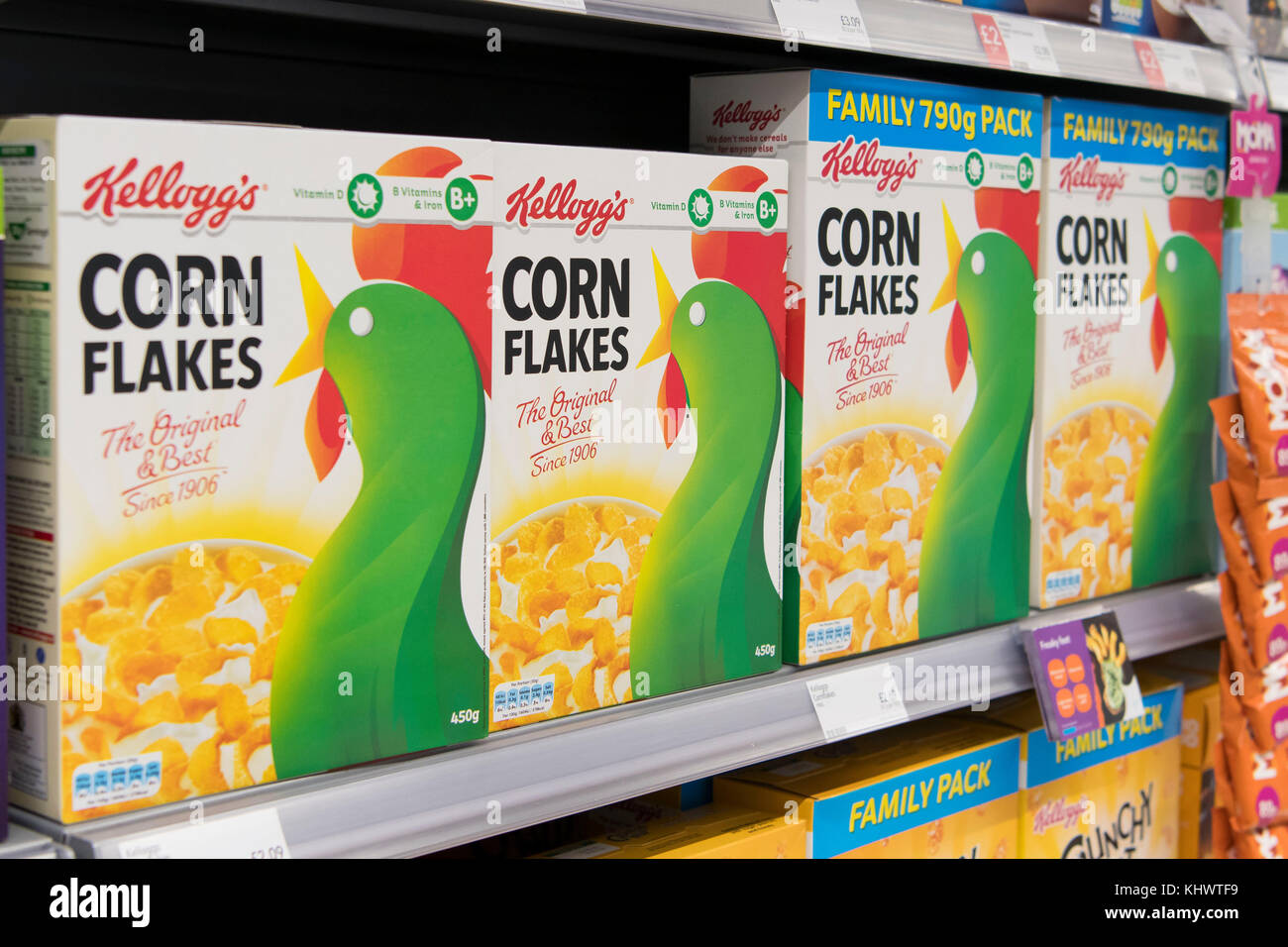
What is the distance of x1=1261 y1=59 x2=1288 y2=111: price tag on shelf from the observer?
1930 millimetres

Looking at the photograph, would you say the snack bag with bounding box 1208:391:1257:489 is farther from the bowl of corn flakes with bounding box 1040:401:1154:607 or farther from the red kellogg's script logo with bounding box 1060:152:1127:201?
Answer: the red kellogg's script logo with bounding box 1060:152:1127:201

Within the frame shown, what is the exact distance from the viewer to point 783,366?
136 cm

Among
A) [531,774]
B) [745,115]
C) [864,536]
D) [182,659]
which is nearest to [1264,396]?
[864,536]

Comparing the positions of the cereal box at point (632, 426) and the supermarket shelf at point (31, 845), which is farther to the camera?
the cereal box at point (632, 426)

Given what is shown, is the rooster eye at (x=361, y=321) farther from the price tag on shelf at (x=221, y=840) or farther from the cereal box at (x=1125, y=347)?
the cereal box at (x=1125, y=347)

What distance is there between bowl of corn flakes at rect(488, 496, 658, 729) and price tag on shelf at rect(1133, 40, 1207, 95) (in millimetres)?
959

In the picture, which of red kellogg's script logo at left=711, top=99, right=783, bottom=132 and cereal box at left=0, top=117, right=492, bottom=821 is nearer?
cereal box at left=0, top=117, right=492, bottom=821

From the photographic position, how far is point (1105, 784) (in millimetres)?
1828

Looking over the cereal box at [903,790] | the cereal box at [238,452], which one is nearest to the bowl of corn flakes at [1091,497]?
the cereal box at [903,790]

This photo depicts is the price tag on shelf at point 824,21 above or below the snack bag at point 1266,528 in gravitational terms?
above

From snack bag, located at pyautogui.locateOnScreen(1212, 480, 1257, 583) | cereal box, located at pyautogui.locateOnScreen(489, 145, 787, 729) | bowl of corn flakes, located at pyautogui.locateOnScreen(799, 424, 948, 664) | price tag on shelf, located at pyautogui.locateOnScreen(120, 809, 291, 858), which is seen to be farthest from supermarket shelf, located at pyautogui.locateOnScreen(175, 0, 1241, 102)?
price tag on shelf, located at pyautogui.locateOnScreen(120, 809, 291, 858)

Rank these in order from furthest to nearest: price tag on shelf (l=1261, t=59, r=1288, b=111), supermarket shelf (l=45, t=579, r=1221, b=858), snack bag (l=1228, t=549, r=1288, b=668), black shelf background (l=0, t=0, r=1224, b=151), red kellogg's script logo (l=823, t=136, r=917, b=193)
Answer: price tag on shelf (l=1261, t=59, r=1288, b=111) → snack bag (l=1228, t=549, r=1288, b=668) → red kellogg's script logo (l=823, t=136, r=917, b=193) → black shelf background (l=0, t=0, r=1224, b=151) → supermarket shelf (l=45, t=579, r=1221, b=858)

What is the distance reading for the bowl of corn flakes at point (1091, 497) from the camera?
5.43 feet
